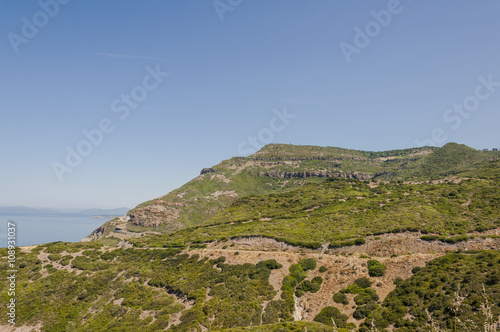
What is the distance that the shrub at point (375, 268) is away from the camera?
121ft

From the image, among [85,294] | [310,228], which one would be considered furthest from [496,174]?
[85,294]

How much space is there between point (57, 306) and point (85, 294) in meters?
4.22

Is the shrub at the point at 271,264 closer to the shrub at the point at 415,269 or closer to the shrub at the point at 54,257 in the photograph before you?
the shrub at the point at 415,269

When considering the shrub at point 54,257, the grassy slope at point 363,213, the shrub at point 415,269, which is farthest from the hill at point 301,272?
the shrub at point 54,257

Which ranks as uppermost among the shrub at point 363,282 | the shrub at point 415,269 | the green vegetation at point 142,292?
the shrub at point 415,269

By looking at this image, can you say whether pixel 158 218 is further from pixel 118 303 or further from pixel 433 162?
pixel 433 162

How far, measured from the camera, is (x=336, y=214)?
6656 centimetres

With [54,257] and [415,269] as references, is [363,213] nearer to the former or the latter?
[415,269]

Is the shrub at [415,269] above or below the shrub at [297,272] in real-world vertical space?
above

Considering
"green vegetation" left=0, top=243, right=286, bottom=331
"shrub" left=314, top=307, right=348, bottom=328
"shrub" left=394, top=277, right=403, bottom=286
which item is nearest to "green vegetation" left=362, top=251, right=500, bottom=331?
"shrub" left=394, top=277, right=403, bottom=286

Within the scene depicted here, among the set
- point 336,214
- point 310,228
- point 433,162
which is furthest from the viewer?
point 433,162

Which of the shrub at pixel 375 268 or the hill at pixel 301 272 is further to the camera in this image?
the shrub at pixel 375 268

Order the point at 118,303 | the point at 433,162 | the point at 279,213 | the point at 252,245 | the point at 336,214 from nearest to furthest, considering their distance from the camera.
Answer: the point at 118,303 → the point at 252,245 → the point at 336,214 → the point at 279,213 → the point at 433,162

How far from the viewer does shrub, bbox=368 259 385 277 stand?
36906 millimetres
